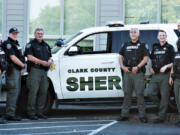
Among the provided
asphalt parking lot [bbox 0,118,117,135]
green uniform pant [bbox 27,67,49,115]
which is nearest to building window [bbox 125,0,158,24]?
green uniform pant [bbox 27,67,49,115]

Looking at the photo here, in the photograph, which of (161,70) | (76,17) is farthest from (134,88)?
(76,17)

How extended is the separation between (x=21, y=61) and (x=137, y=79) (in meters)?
2.28

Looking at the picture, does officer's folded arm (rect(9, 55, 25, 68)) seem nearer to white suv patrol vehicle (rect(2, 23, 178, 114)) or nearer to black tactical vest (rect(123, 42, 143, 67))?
white suv patrol vehicle (rect(2, 23, 178, 114))

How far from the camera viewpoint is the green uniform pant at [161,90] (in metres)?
8.89

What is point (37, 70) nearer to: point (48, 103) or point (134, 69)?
point (48, 103)

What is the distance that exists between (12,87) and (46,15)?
6.98 m

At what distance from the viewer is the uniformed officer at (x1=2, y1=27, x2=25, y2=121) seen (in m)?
9.02

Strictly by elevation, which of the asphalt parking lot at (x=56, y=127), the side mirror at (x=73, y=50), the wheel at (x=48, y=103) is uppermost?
the side mirror at (x=73, y=50)

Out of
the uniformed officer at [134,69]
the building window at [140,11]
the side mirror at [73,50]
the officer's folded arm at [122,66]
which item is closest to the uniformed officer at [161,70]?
the uniformed officer at [134,69]

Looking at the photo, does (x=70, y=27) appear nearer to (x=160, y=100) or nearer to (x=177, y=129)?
(x=160, y=100)

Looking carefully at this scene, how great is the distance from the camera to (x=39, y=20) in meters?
15.7

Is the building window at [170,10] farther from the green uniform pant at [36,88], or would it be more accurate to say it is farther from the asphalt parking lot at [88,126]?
the green uniform pant at [36,88]

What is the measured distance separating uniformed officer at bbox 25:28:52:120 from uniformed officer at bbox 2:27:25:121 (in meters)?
0.23

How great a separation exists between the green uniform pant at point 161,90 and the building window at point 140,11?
6944mm
